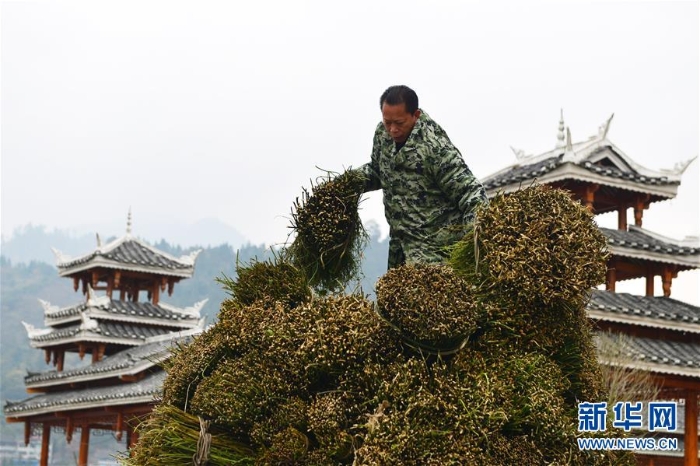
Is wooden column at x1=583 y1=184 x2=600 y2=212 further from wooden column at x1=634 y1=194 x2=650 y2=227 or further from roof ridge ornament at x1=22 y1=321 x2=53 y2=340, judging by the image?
roof ridge ornament at x1=22 y1=321 x2=53 y2=340

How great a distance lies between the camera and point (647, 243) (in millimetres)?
20453

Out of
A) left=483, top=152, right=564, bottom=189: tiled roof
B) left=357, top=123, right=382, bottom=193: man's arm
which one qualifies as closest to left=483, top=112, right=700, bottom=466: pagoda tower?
left=483, top=152, right=564, bottom=189: tiled roof

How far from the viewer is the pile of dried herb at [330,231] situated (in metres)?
4.65

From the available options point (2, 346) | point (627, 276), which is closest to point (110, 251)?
point (627, 276)

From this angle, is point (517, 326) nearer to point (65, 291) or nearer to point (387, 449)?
point (387, 449)

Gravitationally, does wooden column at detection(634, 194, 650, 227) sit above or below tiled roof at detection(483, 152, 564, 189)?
below

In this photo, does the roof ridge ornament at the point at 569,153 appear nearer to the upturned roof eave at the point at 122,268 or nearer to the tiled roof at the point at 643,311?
the tiled roof at the point at 643,311

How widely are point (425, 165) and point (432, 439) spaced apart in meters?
1.43

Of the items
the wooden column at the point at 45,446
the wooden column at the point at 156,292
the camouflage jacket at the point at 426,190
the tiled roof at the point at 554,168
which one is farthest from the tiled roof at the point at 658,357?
the wooden column at the point at 45,446

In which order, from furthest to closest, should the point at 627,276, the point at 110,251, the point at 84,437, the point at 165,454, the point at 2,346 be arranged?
the point at 2,346 → the point at 110,251 → the point at 84,437 → the point at 627,276 → the point at 165,454

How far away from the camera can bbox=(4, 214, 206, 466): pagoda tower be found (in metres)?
27.6

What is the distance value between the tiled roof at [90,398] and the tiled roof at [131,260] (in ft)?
13.9

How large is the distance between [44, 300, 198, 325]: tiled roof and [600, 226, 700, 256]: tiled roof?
16.0m

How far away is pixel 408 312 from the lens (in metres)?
3.69
